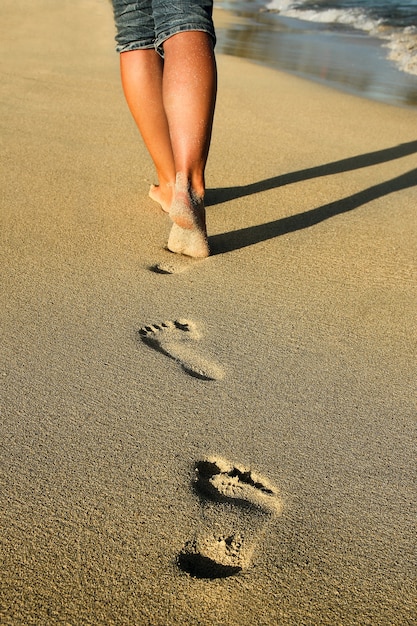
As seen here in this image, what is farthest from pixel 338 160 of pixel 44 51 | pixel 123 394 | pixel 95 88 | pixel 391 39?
pixel 391 39

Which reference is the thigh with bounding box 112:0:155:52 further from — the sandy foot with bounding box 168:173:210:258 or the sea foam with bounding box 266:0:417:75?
the sea foam with bounding box 266:0:417:75

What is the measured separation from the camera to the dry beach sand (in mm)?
1018

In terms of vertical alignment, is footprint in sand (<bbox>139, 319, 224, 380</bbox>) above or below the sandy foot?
below

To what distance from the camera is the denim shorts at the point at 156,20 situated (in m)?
1.85

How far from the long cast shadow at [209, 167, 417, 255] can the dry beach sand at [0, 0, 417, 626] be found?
0.04 feet

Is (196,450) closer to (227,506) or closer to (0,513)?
(227,506)

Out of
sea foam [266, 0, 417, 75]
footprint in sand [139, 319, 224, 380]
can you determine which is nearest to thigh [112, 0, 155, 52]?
footprint in sand [139, 319, 224, 380]

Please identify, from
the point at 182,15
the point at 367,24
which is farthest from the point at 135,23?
the point at 367,24

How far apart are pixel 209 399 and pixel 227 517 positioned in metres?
0.31

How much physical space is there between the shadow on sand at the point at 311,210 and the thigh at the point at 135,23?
0.62 m

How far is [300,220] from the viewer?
2.40 metres

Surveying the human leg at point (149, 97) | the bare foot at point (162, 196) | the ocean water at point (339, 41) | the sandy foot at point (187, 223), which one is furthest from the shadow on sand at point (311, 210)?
the ocean water at point (339, 41)

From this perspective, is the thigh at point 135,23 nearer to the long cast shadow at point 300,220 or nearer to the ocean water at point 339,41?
the long cast shadow at point 300,220

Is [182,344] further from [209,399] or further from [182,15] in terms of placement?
[182,15]
